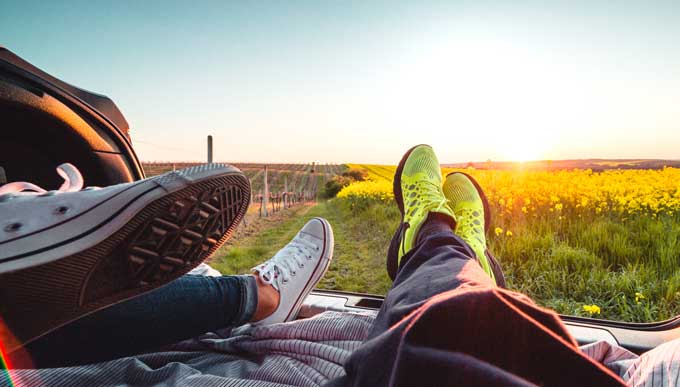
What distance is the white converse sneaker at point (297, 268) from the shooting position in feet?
2.73

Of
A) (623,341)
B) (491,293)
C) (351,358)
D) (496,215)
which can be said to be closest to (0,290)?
(351,358)

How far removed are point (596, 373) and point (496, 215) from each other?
2.13m

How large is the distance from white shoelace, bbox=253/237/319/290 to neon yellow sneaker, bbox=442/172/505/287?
0.45 metres

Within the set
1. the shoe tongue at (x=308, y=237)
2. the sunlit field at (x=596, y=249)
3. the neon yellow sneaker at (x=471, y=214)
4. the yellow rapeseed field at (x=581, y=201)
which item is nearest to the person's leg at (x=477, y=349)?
the neon yellow sneaker at (x=471, y=214)

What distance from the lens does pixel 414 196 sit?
1199 mm

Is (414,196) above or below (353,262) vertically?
above

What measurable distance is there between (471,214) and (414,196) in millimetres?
196

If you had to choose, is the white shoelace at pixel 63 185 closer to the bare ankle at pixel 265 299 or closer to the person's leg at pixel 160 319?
the person's leg at pixel 160 319

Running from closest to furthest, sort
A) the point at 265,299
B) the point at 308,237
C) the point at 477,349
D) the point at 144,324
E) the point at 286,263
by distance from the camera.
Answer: the point at 477,349 < the point at 144,324 < the point at 265,299 < the point at 286,263 < the point at 308,237

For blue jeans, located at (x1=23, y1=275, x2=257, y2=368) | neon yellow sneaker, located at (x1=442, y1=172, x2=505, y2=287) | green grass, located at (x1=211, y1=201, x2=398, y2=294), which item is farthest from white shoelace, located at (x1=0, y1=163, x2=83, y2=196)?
green grass, located at (x1=211, y1=201, x2=398, y2=294)

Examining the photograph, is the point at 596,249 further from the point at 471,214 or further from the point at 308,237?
the point at 308,237

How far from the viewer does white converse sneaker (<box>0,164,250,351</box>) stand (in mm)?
425

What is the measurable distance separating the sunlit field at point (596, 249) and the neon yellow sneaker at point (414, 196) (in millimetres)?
544

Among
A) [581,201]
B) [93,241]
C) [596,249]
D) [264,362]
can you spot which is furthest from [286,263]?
[581,201]
